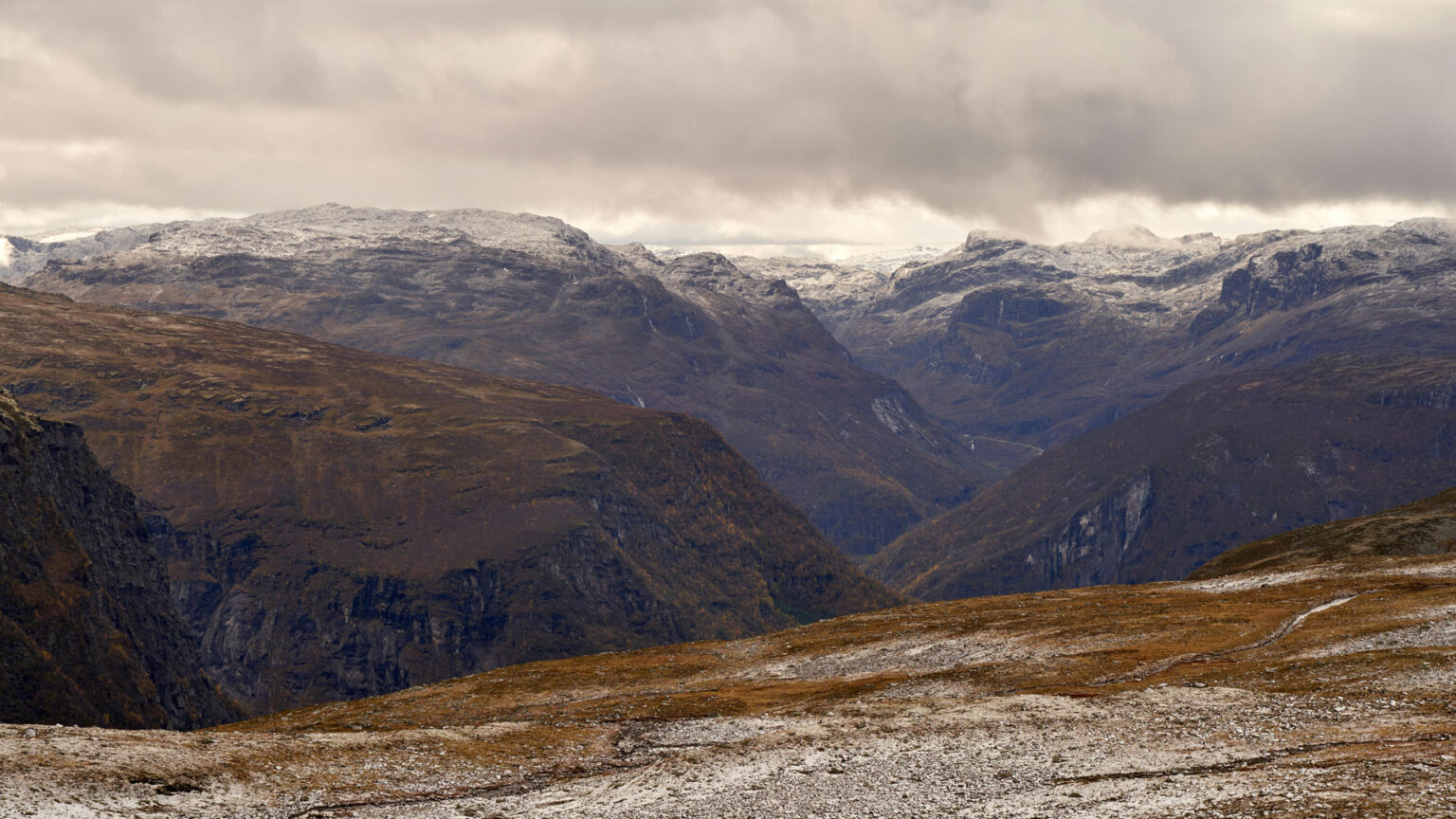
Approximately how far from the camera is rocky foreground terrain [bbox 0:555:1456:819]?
58.0 meters

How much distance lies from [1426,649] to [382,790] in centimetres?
7384

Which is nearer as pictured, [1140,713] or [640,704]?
[1140,713]

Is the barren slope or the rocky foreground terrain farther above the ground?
the rocky foreground terrain

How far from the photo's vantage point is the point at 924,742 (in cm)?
7269

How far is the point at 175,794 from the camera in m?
61.2

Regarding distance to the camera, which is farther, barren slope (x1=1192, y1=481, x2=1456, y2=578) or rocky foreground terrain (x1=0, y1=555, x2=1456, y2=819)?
barren slope (x1=1192, y1=481, x2=1456, y2=578)

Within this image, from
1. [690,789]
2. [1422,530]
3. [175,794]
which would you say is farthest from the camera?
[1422,530]

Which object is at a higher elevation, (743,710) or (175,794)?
(175,794)

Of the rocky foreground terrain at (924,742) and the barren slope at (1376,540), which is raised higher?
the rocky foreground terrain at (924,742)

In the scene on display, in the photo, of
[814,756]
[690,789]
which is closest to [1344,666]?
[814,756]

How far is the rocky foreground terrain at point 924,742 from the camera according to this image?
2283 inches

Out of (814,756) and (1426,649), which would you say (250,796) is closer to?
(814,756)

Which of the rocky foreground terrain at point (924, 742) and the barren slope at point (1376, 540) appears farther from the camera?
the barren slope at point (1376, 540)

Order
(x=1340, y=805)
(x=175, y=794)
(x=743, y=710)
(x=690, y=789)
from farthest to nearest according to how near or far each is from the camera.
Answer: (x=743, y=710)
(x=690, y=789)
(x=175, y=794)
(x=1340, y=805)
